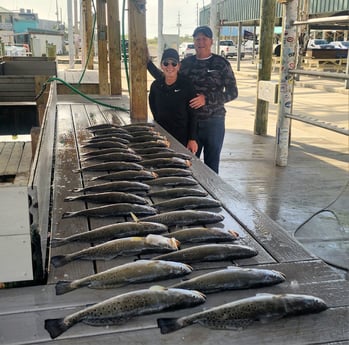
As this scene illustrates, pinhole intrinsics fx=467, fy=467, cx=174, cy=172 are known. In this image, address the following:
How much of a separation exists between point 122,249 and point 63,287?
382 mm

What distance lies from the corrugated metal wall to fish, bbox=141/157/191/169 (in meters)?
16.5

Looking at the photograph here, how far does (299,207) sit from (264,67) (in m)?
5.52

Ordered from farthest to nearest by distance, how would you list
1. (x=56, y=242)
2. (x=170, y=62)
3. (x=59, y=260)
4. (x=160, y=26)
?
(x=160, y=26), (x=170, y=62), (x=56, y=242), (x=59, y=260)

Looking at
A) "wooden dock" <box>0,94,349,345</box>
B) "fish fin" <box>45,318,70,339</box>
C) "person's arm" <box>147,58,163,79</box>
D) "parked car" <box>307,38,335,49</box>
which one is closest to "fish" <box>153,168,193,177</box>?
"wooden dock" <box>0,94,349,345</box>

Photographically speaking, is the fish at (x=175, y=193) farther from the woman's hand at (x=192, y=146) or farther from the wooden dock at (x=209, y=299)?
the woman's hand at (x=192, y=146)

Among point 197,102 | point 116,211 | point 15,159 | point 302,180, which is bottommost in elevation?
point 15,159

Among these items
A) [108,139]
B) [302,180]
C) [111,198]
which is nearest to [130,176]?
[111,198]

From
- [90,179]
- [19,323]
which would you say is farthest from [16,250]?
[90,179]

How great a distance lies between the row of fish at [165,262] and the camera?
188 centimetres

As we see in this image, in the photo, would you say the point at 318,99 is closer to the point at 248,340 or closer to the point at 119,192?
the point at 119,192

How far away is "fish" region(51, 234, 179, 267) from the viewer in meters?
2.35

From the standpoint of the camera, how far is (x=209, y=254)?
2.34m

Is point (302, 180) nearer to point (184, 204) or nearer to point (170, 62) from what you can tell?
point (170, 62)

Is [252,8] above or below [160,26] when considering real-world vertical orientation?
above
